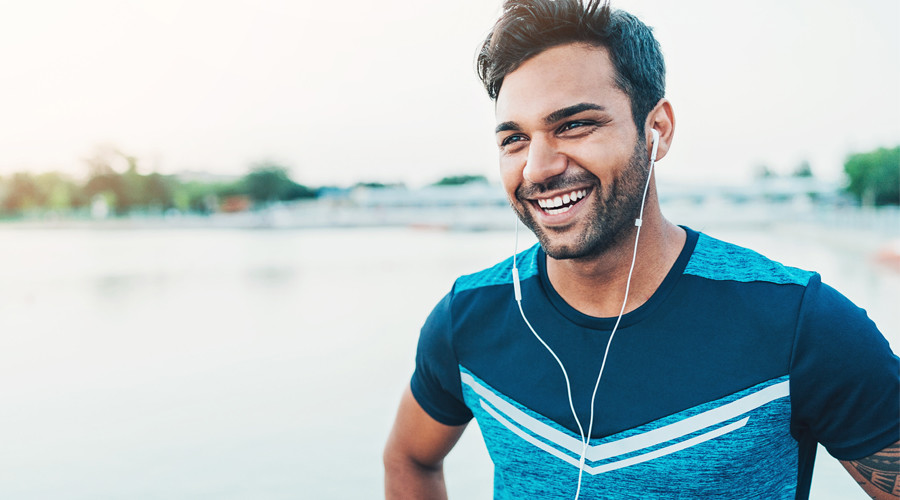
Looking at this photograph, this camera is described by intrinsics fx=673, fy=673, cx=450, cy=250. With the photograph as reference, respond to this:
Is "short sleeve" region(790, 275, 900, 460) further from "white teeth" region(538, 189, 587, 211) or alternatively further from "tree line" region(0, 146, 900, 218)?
"tree line" region(0, 146, 900, 218)

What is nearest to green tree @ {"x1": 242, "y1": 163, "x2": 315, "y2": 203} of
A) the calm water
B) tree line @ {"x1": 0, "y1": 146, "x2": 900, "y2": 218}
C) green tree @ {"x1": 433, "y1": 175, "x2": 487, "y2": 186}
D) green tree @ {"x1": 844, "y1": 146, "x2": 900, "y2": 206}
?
tree line @ {"x1": 0, "y1": 146, "x2": 900, "y2": 218}

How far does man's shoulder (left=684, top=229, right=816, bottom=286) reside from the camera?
115 centimetres

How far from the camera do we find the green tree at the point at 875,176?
166 ft

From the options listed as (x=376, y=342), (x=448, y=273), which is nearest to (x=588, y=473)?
(x=376, y=342)

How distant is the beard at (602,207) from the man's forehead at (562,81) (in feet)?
0.39

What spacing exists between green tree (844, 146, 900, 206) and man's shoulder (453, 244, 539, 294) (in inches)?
2254

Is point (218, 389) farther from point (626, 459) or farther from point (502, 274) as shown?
point (626, 459)

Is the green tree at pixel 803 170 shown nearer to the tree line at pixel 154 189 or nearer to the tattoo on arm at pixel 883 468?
the tree line at pixel 154 189

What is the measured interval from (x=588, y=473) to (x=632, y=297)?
1.07 ft

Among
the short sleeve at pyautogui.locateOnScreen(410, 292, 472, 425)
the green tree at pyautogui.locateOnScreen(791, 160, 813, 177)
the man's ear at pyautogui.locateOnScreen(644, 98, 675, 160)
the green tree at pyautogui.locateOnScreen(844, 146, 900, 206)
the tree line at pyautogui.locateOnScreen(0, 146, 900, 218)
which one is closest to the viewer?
the man's ear at pyautogui.locateOnScreen(644, 98, 675, 160)

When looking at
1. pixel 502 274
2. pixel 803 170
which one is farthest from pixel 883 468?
pixel 803 170

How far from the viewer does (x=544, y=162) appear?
46.8 inches

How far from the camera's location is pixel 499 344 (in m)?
1.33

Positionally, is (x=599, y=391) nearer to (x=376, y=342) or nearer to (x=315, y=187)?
(x=376, y=342)
